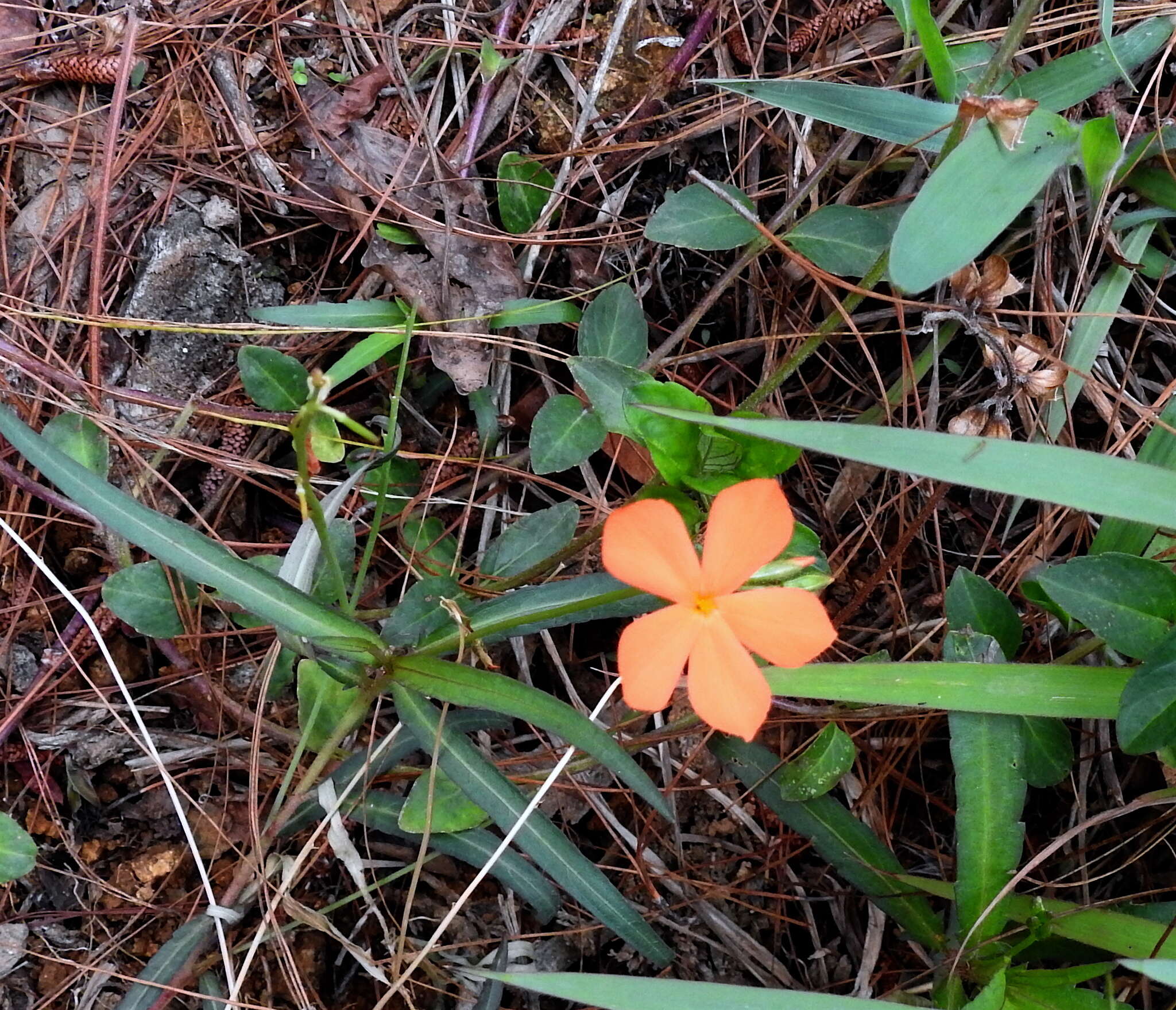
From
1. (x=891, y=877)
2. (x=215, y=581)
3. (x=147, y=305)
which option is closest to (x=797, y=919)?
(x=891, y=877)

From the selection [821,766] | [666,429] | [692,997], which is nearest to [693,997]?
[692,997]

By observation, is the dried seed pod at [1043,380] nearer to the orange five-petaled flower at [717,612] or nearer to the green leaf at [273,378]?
the orange five-petaled flower at [717,612]

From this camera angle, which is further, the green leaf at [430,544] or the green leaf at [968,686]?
the green leaf at [430,544]

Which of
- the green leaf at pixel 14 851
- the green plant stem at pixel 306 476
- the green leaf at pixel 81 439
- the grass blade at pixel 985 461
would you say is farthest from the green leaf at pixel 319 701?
the grass blade at pixel 985 461

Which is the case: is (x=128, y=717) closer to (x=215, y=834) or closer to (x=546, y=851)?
(x=215, y=834)

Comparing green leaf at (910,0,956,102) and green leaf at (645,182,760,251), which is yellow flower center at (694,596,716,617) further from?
green leaf at (910,0,956,102)

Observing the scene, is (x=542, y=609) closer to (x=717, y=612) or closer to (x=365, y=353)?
(x=717, y=612)

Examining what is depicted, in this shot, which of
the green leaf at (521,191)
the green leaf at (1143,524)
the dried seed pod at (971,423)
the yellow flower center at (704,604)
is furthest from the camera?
the green leaf at (521,191)
